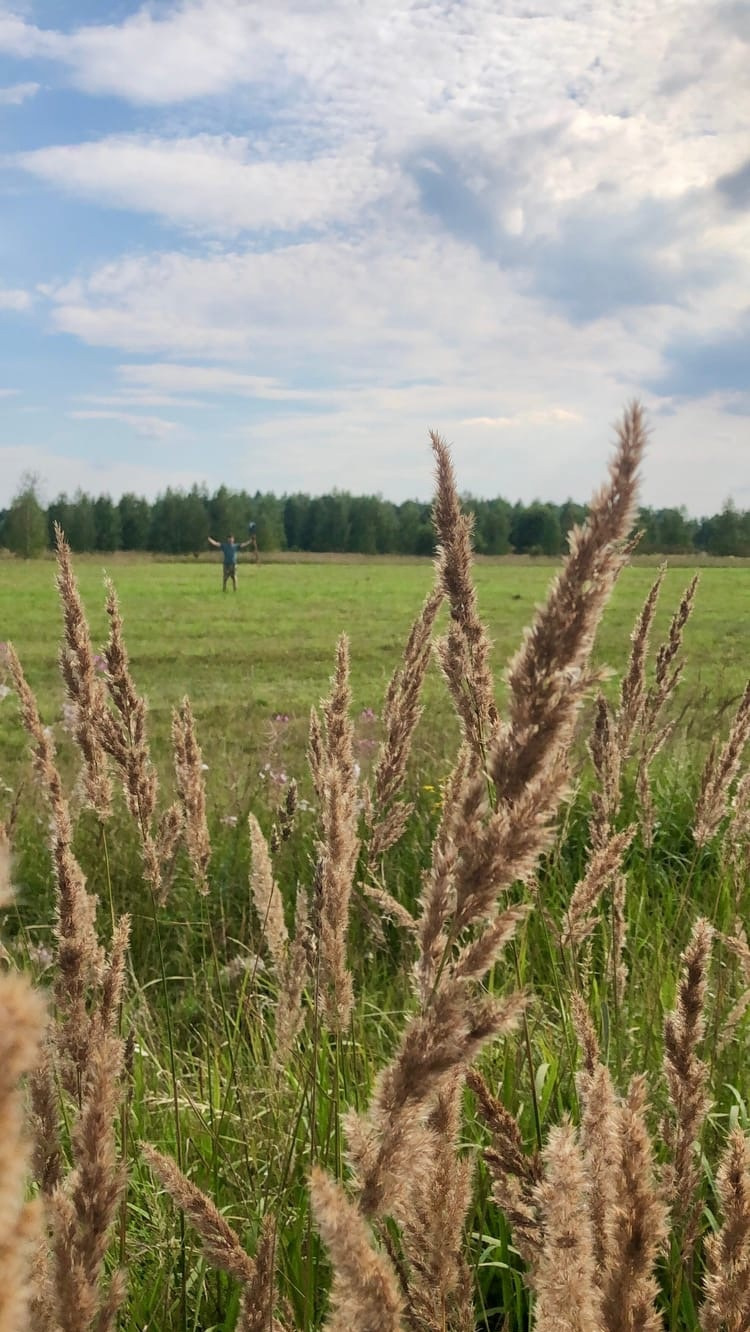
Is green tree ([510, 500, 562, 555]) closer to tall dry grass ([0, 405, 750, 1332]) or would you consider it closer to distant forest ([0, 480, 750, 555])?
distant forest ([0, 480, 750, 555])

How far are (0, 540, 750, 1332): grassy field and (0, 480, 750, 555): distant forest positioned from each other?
245 feet

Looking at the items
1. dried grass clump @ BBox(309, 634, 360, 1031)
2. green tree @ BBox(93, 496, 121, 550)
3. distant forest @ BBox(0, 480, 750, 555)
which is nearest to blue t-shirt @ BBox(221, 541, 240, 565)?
dried grass clump @ BBox(309, 634, 360, 1031)

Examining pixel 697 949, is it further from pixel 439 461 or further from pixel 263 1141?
pixel 263 1141

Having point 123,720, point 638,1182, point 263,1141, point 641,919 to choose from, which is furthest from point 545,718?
A: point 641,919

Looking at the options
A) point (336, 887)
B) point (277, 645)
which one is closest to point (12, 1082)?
point (336, 887)

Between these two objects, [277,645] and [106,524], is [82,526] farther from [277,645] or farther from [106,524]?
[277,645]

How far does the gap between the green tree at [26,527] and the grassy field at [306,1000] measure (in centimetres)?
6424

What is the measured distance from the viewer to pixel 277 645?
21141 millimetres

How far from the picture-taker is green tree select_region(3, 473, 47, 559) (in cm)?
7481

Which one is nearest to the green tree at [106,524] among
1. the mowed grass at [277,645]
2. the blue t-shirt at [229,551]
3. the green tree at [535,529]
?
the green tree at [535,529]

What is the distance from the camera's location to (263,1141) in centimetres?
247

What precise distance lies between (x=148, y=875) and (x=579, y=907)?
3.34 ft

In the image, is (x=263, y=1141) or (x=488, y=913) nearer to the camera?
(x=488, y=913)

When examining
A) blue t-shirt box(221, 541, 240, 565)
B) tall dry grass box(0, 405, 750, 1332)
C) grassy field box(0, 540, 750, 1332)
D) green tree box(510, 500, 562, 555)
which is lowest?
grassy field box(0, 540, 750, 1332)
